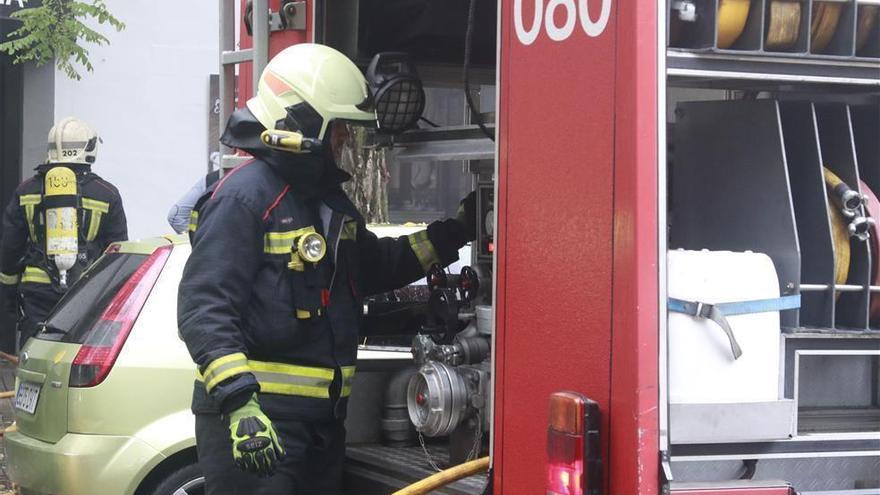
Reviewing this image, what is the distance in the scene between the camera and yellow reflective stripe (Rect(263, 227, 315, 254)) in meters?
4.11

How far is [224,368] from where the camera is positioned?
150 inches

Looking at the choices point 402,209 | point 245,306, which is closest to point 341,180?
point 245,306

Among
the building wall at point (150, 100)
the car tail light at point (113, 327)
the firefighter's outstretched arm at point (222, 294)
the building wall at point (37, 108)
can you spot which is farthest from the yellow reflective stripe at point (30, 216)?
the firefighter's outstretched arm at point (222, 294)

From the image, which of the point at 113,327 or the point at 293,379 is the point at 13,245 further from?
the point at 293,379

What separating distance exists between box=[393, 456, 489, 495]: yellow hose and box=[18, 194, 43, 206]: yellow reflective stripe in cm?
551

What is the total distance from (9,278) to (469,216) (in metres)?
5.05

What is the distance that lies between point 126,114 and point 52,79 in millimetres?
738

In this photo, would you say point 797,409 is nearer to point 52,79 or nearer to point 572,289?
point 572,289

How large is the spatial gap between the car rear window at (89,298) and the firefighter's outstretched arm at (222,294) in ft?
6.28

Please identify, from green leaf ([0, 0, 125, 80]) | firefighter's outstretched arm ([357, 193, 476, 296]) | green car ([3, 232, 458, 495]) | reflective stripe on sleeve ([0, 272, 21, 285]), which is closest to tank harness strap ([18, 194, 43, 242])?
reflective stripe on sleeve ([0, 272, 21, 285])

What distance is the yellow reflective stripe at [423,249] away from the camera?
462cm

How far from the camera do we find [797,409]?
311 cm

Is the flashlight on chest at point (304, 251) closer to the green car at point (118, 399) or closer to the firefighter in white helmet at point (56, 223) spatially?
the green car at point (118, 399)

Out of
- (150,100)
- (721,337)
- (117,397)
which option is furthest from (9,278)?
(721,337)
